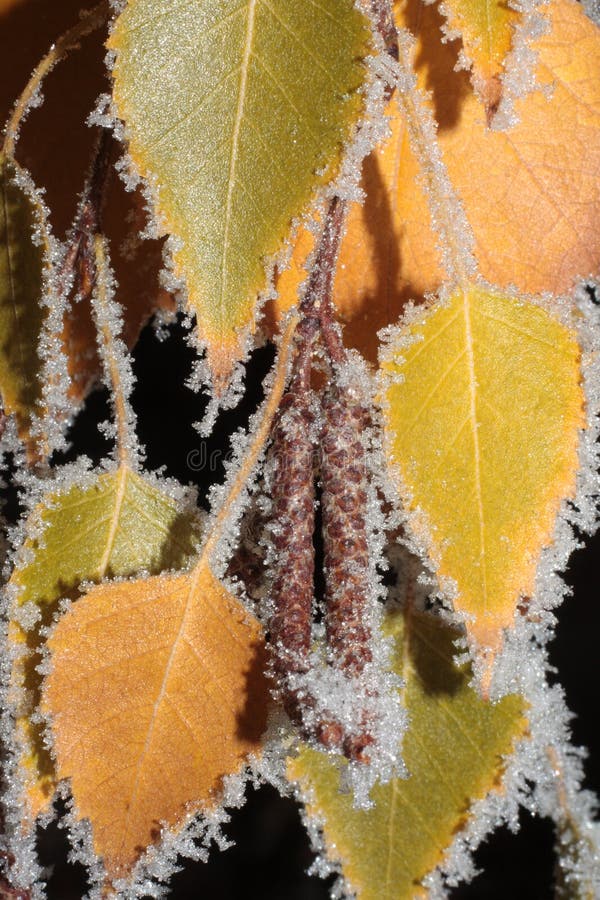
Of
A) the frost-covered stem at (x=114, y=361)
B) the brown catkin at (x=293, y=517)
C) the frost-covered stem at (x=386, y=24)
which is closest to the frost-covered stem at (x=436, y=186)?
the frost-covered stem at (x=386, y=24)

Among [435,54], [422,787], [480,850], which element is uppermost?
[435,54]

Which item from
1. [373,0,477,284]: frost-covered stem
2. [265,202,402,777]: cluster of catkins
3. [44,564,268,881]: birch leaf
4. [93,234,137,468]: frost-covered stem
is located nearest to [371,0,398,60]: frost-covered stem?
[373,0,477,284]: frost-covered stem

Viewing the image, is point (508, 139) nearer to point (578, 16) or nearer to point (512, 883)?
point (578, 16)

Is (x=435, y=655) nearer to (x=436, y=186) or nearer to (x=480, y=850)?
(x=436, y=186)

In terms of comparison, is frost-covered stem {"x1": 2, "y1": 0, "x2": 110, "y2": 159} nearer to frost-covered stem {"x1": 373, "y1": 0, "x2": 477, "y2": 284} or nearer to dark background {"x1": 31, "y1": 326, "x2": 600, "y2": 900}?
frost-covered stem {"x1": 373, "y1": 0, "x2": 477, "y2": 284}

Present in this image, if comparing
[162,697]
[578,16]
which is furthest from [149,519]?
[578,16]

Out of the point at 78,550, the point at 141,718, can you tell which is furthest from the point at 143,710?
the point at 78,550

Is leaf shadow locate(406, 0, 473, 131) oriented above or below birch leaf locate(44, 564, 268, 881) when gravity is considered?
above

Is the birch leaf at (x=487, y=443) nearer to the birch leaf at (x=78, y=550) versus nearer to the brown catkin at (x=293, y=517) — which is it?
the brown catkin at (x=293, y=517)
